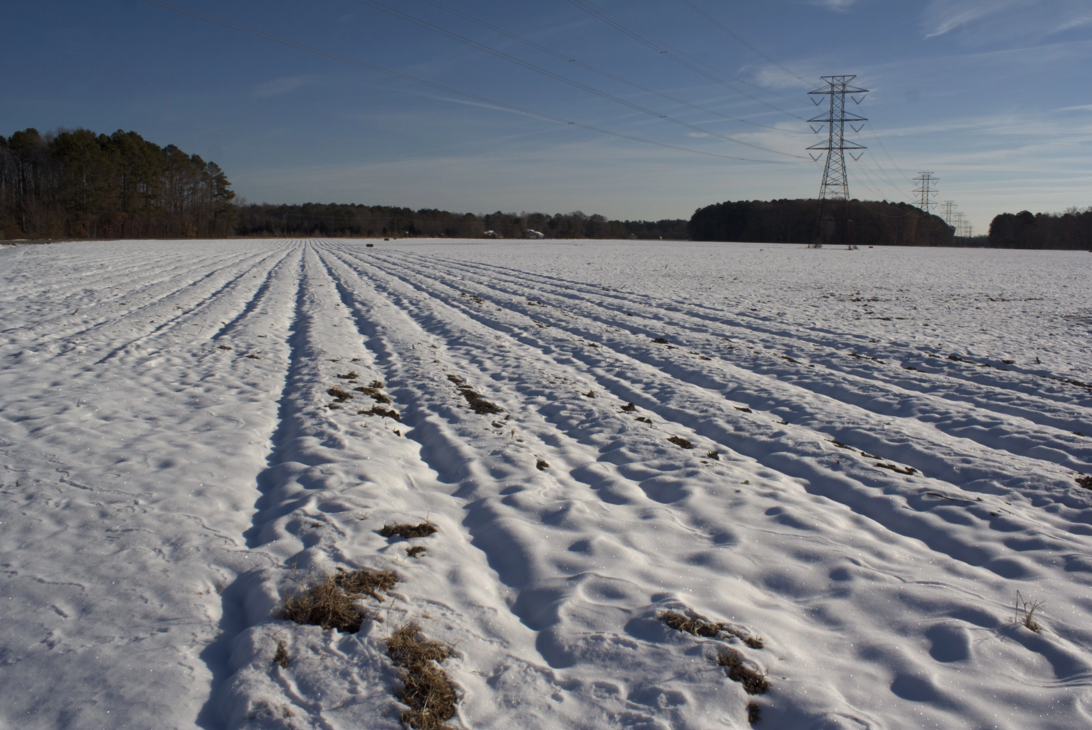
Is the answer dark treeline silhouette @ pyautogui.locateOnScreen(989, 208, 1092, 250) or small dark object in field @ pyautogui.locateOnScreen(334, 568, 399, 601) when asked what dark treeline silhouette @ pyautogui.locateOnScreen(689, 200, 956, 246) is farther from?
Result: small dark object in field @ pyautogui.locateOnScreen(334, 568, 399, 601)

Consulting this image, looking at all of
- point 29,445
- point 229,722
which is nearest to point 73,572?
point 229,722

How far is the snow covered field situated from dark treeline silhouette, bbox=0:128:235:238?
79027mm

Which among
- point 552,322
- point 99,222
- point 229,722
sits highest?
point 99,222

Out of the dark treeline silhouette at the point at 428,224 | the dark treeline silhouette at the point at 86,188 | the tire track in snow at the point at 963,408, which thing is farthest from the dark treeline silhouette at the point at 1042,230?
the dark treeline silhouette at the point at 86,188

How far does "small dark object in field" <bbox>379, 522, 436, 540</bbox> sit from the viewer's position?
4145mm

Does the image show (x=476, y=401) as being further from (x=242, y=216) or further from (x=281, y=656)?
(x=242, y=216)

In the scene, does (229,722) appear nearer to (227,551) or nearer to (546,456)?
(227,551)

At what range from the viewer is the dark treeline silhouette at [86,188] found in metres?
75.8

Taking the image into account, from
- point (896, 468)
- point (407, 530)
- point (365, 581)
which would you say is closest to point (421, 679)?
point (365, 581)

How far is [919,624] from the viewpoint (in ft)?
10.8

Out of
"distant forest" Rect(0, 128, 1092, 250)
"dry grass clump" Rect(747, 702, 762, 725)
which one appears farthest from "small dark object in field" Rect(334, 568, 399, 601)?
"distant forest" Rect(0, 128, 1092, 250)

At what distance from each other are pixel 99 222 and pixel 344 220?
212 feet

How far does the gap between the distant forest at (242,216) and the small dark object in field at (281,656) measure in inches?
2776

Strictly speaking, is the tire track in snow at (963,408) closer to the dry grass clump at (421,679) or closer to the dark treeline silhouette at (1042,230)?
the dry grass clump at (421,679)
